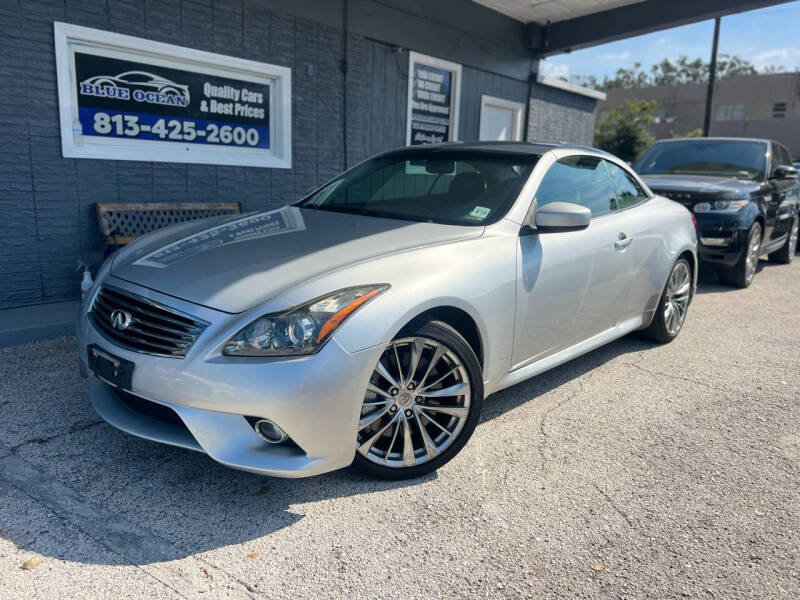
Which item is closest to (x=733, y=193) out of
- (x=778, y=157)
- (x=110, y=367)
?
(x=778, y=157)

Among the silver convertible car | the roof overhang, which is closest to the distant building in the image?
the roof overhang

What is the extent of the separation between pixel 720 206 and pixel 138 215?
647 cm

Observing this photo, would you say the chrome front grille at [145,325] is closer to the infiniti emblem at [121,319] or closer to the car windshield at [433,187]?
the infiniti emblem at [121,319]

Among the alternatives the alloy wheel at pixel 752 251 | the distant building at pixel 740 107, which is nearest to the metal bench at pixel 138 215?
the alloy wheel at pixel 752 251

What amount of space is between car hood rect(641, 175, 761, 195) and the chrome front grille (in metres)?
6.63

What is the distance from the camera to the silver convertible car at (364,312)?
2.56m

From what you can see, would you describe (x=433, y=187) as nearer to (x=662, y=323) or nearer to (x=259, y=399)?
(x=259, y=399)

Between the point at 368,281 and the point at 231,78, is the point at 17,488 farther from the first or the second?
the point at 231,78

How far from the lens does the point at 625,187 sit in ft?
15.9

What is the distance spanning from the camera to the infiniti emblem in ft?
9.27

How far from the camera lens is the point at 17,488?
9.30ft

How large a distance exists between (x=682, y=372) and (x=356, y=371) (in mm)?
3102

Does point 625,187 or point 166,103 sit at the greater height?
point 166,103

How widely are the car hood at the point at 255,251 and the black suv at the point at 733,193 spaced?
527 centimetres
